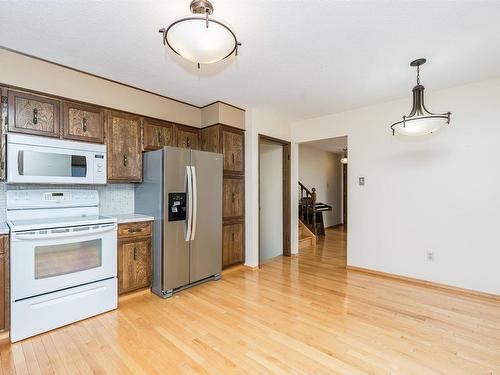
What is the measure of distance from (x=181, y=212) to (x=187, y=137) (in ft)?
4.12

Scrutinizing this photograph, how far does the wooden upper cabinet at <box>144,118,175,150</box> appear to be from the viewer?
3.28 m

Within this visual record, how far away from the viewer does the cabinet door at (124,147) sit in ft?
9.75

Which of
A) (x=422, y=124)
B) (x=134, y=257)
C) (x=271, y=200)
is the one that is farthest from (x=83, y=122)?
(x=422, y=124)

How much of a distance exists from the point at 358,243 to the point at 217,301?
7.71 ft

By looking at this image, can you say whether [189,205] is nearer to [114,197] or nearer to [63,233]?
[114,197]

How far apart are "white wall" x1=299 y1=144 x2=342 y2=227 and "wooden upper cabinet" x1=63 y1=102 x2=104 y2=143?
189 inches

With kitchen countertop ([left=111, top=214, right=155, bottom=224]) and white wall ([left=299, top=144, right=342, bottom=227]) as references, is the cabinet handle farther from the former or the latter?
white wall ([left=299, top=144, right=342, bottom=227])

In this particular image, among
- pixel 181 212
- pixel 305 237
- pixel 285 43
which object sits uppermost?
pixel 285 43

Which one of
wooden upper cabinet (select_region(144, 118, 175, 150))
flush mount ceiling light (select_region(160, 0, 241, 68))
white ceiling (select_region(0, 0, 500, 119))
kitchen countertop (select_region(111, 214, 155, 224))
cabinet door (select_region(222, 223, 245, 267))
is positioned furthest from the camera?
cabinet door (select_region(222, 223, 245, 267))

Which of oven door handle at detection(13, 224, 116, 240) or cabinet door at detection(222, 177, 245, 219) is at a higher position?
cabinet door at detection(222, 177, 245, 219)

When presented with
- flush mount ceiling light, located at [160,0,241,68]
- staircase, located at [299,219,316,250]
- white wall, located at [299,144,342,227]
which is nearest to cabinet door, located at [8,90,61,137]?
flush mount ceiling light, located at [160,0,241,68]

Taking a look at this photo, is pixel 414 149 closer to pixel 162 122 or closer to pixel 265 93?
pixel 265 93

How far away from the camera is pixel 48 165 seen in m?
2.54

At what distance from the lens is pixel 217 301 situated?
9.36 ft
